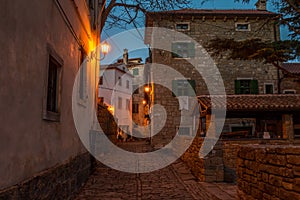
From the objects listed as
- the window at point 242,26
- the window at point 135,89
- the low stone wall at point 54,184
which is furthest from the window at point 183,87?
the window at point 135,89

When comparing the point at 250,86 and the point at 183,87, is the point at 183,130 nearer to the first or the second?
the point at 183,87

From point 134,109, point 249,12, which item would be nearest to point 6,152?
point 249,12

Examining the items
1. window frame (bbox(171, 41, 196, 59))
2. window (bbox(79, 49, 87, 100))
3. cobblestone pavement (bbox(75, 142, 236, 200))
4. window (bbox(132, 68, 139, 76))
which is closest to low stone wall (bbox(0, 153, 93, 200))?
cobblestone pavement (bbox(75, 142, 236, 200))

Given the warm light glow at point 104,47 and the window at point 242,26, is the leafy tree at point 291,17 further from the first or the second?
the window at point 242,26

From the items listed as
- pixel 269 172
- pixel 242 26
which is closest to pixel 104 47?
pixel 269 172

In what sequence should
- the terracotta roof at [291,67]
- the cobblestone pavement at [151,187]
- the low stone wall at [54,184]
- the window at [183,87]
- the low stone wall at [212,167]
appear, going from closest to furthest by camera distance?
the low stone wall at [54,184]
the cobblestone pavement at [151,187]
the low stone wall at [212,167]
the window at [183,87]
the terracotta roof at [291,67]

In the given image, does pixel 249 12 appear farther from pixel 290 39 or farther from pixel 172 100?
pixel 290 39

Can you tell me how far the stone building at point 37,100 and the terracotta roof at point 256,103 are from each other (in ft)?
27.8

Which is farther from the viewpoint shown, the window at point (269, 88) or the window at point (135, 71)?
the window at point (135, 71)

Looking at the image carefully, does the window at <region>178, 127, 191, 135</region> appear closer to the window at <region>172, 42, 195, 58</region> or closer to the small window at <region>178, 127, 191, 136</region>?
the small window at <region>178, 127, 191, 136</region>

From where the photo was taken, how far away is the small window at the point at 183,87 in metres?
18.9

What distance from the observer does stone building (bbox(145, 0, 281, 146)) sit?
18.8 m

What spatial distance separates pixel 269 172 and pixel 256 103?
34.3 feet

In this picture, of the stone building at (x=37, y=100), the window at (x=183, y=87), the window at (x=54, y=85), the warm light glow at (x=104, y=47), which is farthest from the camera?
the window at (x=183, y=87)
